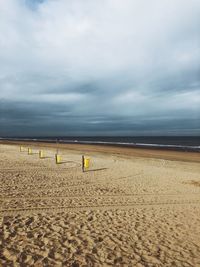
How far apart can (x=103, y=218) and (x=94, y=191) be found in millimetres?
3865

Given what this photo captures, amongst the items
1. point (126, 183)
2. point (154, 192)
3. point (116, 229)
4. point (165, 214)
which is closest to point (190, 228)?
point (165, 214)

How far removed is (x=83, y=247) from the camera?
22.8ft

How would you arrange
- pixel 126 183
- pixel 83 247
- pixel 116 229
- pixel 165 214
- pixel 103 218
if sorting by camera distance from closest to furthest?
pixel 83 247 < pixel 116 229 < pixel 103 218 < pixel 165 214 < pixel 126 183

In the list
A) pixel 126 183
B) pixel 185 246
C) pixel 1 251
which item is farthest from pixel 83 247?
pixel 126 183

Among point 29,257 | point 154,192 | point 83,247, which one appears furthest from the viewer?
point 154,192

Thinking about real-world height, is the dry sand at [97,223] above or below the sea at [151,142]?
below

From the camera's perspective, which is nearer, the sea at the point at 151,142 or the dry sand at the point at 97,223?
the dry sand at the point at 97,223

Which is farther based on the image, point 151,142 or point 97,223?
point 151,142

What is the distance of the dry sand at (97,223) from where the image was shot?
6521mm

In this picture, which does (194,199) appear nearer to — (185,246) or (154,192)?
(154,192)

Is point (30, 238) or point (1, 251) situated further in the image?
point (30, 238)

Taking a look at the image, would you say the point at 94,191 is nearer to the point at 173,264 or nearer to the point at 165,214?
the point at 165,214

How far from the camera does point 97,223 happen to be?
884cm

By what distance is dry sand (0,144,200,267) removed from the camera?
257 inches
